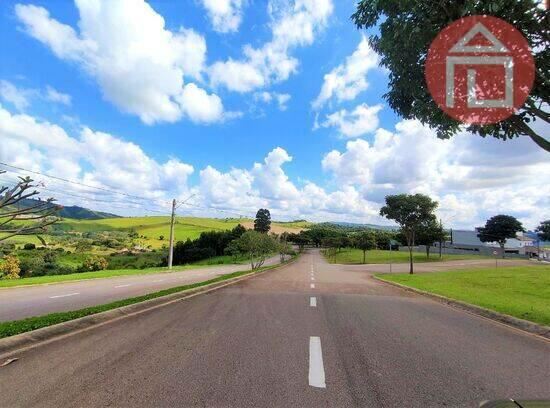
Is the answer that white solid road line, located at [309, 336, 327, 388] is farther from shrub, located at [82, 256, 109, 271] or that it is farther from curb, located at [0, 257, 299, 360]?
shrub, located at [82, 256, 109, 271]

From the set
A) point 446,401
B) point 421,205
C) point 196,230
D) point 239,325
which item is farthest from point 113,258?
point 446,401

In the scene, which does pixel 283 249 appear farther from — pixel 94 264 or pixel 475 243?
pixel 475 243

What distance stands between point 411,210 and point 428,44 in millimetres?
30299

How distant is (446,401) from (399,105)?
7.25 m

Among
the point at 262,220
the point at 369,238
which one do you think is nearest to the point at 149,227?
the point at 262,220

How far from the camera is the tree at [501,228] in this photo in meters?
83.6

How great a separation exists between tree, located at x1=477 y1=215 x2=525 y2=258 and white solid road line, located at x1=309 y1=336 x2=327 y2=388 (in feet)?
302

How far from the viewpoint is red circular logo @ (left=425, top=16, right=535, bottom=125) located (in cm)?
667

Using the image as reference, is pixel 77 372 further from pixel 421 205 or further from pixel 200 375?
pixel 421 205

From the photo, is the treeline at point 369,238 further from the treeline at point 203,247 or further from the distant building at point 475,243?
the treeline at point 203,247

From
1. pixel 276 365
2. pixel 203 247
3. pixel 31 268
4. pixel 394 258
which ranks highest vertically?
pixel 276 365

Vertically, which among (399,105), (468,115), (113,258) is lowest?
(113,258)

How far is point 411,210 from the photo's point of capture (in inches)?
1400

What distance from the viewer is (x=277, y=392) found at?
411 centimetres
